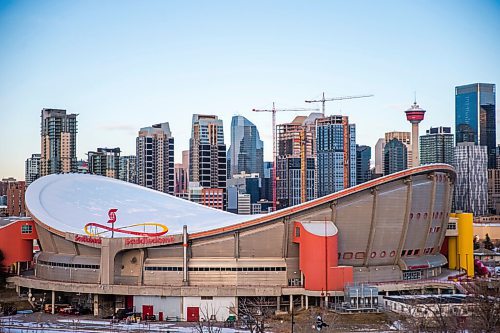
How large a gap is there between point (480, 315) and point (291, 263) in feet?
61.6

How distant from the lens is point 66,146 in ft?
610

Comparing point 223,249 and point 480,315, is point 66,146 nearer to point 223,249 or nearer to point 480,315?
point 223,249

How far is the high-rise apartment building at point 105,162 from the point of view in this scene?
604 feet

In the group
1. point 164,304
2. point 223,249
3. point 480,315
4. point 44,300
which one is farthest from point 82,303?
point 480,315

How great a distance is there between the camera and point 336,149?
188m

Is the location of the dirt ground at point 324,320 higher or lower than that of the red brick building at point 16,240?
lower

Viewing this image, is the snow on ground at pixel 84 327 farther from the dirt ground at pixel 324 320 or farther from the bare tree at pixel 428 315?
the bare tree at pixel 428 315

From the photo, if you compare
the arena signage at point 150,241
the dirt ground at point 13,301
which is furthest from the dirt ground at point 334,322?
the dirt ground at point 13,301

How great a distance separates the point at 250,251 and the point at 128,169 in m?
135

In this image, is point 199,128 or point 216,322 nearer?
point 216,322

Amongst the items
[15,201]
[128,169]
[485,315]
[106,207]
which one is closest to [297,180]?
[128,169]

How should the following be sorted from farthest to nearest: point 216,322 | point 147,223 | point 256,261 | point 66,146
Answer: point 66,146 < point 147,223 < point 256,261 < point 216,322

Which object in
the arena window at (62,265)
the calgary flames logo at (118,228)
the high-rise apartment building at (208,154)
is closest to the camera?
the calgary flames logo at (118,228)

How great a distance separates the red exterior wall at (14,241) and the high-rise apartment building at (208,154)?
342 ft
